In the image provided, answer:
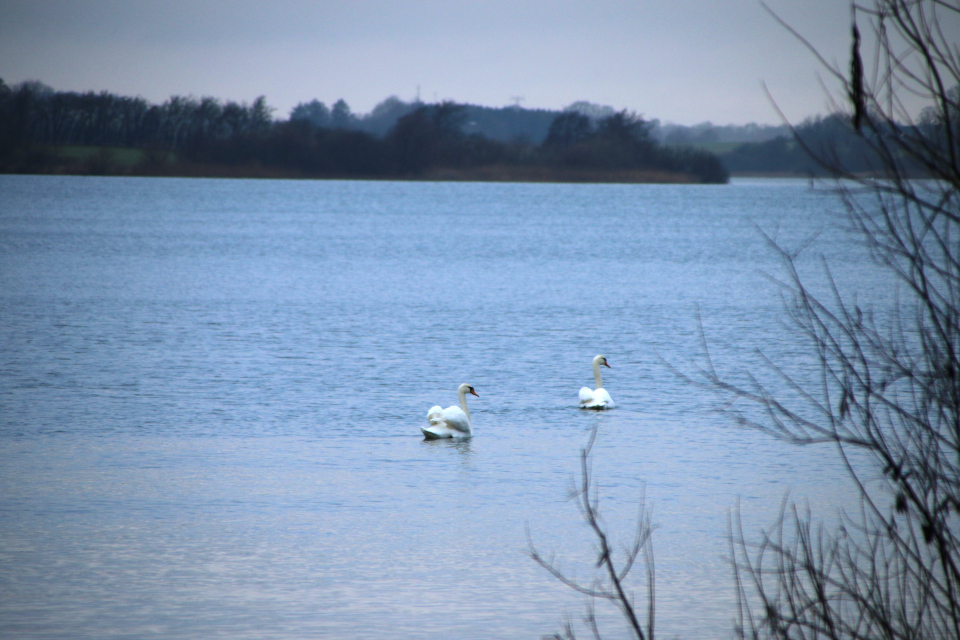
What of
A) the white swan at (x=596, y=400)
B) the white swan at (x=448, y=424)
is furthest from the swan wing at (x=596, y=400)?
the white swan at (x=448, y=424)

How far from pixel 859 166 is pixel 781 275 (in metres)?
32.1

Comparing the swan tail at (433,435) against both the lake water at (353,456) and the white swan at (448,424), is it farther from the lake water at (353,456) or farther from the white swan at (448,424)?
the lake water at (353,456)

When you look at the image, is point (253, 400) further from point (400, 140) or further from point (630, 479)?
point (400, 140)

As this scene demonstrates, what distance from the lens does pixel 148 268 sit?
3275 centimetres

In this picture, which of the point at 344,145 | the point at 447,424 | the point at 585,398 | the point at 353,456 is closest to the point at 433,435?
the point at 447,424

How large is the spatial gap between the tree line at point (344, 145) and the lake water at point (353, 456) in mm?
71975

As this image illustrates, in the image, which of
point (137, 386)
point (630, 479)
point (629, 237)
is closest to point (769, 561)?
point (630, 479)

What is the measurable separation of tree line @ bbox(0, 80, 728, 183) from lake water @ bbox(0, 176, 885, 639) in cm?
7198

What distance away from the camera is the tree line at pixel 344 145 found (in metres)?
95.2

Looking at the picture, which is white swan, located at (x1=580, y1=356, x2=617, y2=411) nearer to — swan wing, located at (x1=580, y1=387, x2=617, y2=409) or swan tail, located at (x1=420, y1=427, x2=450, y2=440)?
swan wing, located at (x1=580, y1=387, x2=617, y2=409)

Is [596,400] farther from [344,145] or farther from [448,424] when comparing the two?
[344,145]

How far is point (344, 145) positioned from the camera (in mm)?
106562

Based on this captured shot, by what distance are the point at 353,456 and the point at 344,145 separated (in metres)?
99.3

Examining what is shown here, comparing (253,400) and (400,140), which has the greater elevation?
(400,140)
